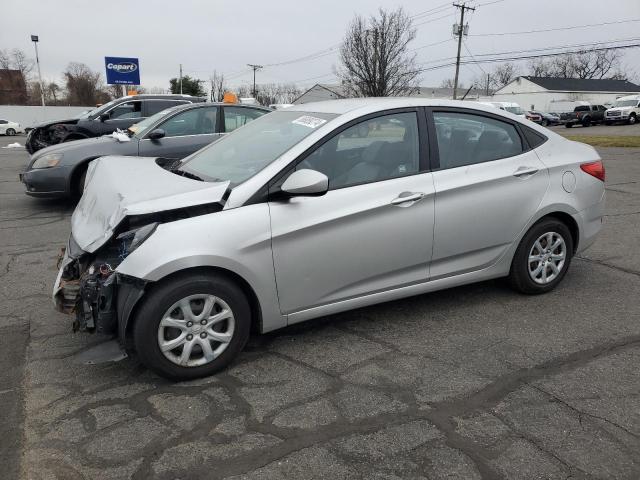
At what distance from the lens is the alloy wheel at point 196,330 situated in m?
3.03

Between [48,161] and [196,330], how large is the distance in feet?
19.2

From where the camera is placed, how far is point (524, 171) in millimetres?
4113

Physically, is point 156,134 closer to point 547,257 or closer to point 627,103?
point 547,257

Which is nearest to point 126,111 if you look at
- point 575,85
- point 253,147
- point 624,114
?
point 253,147

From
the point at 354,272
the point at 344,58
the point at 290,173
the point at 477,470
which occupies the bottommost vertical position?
the point at 477,470

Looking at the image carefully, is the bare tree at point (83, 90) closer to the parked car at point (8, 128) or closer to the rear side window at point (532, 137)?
the parked car at point (8, 128)

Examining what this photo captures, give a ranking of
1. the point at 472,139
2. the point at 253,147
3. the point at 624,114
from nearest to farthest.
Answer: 1. the point at 253,147
2. the point at 472,139
3. the point at 624,114

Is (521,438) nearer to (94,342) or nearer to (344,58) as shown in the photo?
(94,342)

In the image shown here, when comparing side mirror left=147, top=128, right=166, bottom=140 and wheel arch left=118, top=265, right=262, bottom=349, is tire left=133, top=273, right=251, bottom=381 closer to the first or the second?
wheel arch left=118, top=265, right=262, bottom=349

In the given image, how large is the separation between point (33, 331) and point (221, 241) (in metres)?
1.86

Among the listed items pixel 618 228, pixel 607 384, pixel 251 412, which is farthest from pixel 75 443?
pixel 618 228

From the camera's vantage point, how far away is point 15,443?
8.52 feet

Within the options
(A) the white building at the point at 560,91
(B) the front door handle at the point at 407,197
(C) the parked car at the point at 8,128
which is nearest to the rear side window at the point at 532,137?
(B) the front door handle at the point at 407,197

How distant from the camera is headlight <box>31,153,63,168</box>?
7.64 m
